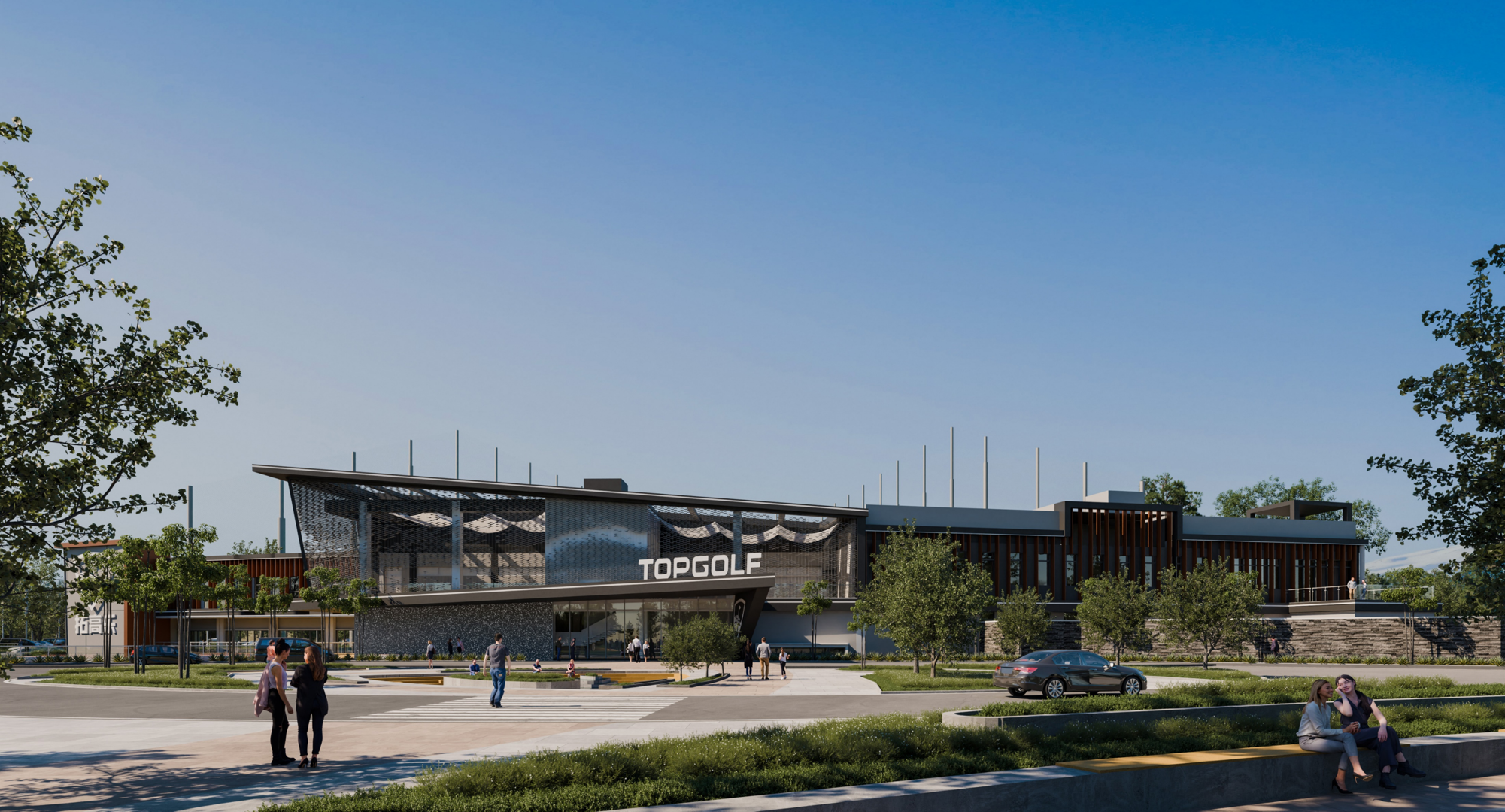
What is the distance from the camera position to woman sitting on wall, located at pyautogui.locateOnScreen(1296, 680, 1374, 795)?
11.9 metres

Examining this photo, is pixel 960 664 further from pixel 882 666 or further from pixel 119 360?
pixel 119 360

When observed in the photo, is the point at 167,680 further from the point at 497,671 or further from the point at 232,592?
the point at 497,671

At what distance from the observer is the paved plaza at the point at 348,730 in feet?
41.1

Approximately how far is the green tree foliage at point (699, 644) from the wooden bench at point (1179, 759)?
25.4m

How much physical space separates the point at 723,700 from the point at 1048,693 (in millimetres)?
8865

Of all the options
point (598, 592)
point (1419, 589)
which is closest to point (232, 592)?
point (598, 592)

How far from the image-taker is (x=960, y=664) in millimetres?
48500

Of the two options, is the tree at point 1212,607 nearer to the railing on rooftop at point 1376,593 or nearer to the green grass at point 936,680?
the green grass at point 936,680

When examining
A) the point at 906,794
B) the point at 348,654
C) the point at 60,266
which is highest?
the point at 60,266

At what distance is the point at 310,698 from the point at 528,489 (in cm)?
4517

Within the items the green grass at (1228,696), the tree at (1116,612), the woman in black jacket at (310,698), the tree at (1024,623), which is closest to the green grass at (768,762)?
the woman in black jacket at (310,698)

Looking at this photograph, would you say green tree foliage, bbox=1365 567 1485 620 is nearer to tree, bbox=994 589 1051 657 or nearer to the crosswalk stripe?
tree, bbox=994 589 1051 657

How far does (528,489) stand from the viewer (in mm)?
58938

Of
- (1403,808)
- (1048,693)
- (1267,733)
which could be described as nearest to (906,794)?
Result: (1403,808)
